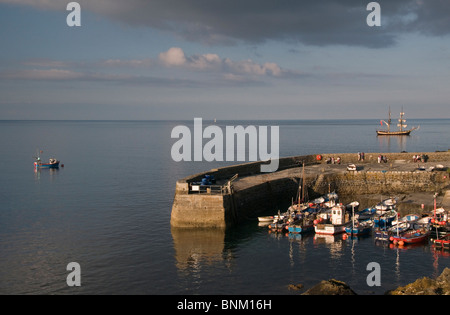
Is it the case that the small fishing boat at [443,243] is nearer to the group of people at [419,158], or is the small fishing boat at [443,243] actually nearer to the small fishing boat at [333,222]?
the small fishing boat at [333,222]

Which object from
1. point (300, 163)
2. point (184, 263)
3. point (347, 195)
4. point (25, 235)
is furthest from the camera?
point (300, 163)

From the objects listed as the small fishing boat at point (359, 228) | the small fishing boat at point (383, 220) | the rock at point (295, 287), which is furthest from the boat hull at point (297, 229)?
the rock at point (295, 287)

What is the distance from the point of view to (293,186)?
180 ft

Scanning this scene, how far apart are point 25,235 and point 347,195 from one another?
39.5m

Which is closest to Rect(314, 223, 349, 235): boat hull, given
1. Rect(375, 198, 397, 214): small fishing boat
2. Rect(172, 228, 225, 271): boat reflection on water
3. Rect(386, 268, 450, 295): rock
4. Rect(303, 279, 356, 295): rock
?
Rect(375, 198, 397, 214): small fishing boat

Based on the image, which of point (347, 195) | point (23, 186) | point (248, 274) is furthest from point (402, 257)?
point (23, 186)

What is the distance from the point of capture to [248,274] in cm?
3092

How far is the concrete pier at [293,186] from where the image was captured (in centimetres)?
4128

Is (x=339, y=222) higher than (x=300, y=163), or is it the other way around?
(x=300, y=163)

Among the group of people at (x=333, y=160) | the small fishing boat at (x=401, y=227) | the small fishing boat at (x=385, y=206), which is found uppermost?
the group of people at (x=333, y=160)

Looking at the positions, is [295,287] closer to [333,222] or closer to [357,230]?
[357,230]

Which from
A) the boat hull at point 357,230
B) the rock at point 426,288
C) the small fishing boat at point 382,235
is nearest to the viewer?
the rock at point 426,288

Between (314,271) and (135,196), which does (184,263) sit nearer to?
(314,271)

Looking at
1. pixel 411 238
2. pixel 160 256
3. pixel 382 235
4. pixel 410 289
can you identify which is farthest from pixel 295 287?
pixel 411 238
